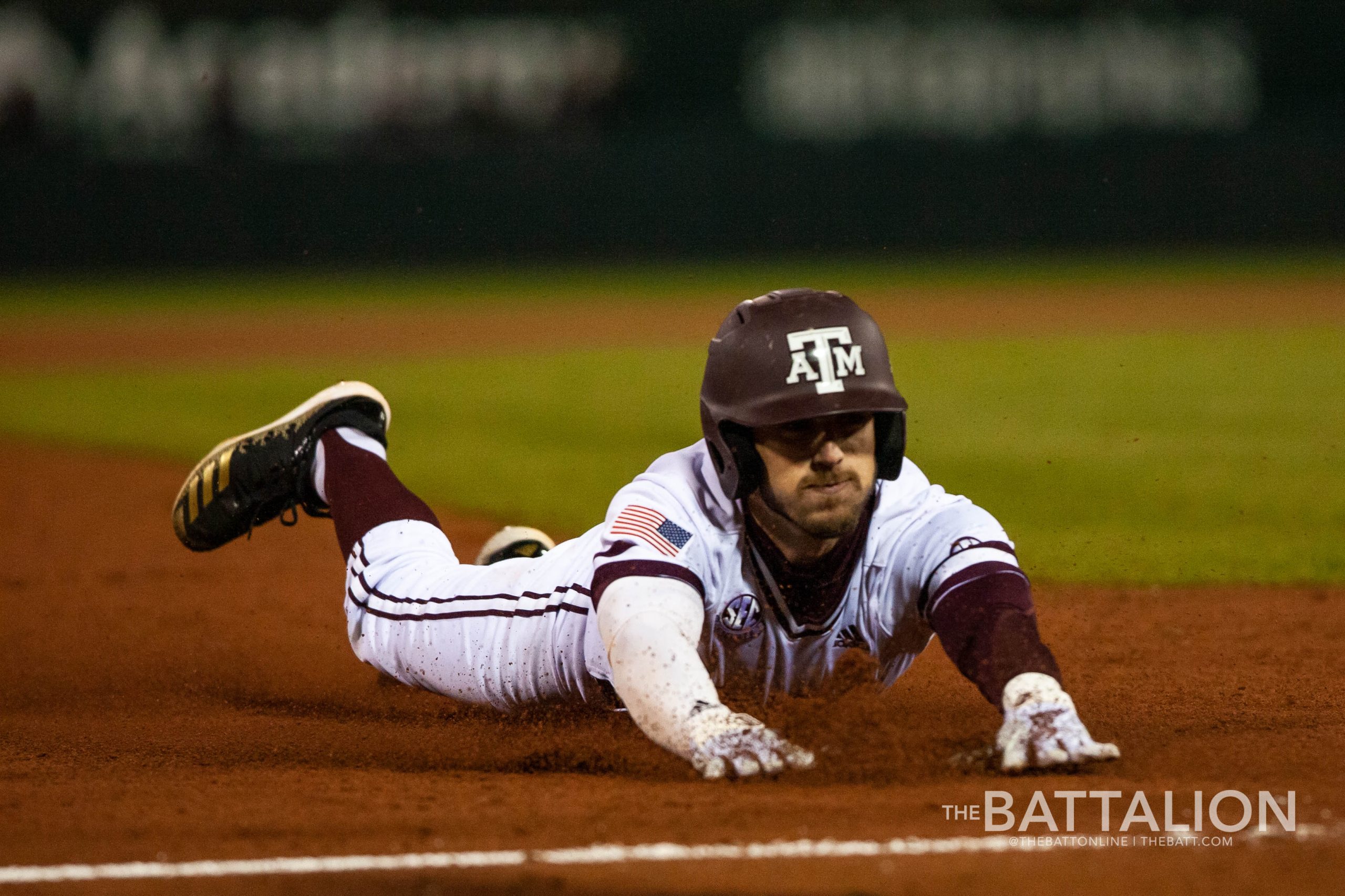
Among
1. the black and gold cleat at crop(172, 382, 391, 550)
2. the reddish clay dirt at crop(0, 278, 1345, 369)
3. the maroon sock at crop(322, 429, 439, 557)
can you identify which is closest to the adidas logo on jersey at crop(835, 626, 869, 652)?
the maroon sock at crop(322, 429, 439, 557)

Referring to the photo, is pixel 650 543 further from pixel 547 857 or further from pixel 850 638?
pixel 547 857

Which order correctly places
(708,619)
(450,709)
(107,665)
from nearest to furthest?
(708,619)
(450,709)
(107,665)

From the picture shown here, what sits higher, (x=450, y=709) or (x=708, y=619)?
(x=708, y=619)

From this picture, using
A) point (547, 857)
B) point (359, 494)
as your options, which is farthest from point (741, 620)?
point (359, 494)

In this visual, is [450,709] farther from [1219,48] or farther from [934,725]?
[1219,48]

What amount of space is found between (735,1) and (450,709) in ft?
50.5

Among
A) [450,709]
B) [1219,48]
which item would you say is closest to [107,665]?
[450,709]

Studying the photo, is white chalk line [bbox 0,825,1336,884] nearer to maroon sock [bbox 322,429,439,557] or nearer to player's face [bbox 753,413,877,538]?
player's face [bbox 753,413,877,538]

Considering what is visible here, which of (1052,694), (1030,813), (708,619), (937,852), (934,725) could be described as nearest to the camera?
(937,852)

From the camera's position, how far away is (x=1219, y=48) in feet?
59.8

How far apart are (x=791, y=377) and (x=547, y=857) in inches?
40.1

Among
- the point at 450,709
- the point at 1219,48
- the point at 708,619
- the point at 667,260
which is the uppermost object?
the point at 1219,48

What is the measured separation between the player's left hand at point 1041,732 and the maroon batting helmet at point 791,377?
1.72 feet

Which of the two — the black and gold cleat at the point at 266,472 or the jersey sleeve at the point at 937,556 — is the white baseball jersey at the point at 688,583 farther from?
the black and gold cleat at the point at 266,472
